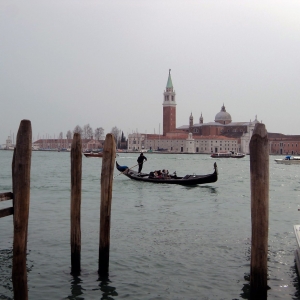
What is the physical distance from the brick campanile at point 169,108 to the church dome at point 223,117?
25.6ft

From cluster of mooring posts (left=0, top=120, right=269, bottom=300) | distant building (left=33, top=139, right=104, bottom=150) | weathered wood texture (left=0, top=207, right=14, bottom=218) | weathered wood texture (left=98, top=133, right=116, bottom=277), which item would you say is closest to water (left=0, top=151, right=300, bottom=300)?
weathered wood texture (left=98, top=133, right=116, bottom=277)

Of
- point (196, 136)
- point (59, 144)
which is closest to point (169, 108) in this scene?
point (196, 136)

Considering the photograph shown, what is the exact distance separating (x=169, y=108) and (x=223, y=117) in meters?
10.1

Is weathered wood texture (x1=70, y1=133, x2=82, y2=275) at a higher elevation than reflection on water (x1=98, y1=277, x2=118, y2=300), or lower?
higher

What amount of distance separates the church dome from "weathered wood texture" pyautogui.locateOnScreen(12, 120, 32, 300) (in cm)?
7678

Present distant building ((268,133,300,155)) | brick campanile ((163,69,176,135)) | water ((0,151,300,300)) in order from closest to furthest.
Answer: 1. water ((0,151,300,300))
2. distant building ((268,133,300,155))
3. brick campanile ((163,69,176,135))

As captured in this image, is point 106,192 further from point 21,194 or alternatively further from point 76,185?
point 21,194

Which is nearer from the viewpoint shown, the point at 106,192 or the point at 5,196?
the point at 5,196

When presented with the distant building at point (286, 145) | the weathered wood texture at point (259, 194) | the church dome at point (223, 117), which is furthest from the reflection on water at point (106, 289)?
the church dome at point (223, 117)

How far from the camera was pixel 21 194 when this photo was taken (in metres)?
3.23

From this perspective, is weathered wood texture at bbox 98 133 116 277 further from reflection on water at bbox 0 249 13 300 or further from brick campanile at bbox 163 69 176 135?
brick campanile at bbox 163 69 176 135

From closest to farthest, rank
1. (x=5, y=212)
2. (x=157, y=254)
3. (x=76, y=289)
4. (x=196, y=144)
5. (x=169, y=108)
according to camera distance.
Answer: (x=5, y=212)
(x=76, y=289)
(x=157, y=254)
(x=169, y=108)
(x=196, y=144)

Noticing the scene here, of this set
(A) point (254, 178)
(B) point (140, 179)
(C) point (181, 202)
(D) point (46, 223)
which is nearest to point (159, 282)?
(A) point (254, 178)

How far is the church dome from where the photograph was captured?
79.3m
